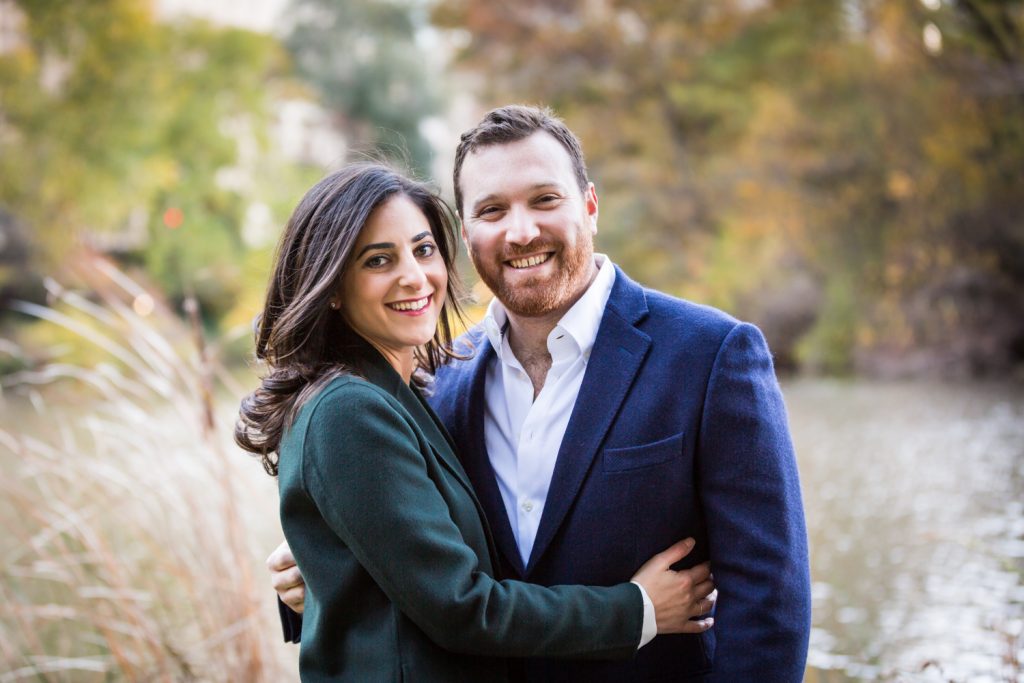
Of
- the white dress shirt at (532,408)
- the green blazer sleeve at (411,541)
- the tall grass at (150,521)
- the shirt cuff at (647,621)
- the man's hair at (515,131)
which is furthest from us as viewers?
the tall grass at (150,521)

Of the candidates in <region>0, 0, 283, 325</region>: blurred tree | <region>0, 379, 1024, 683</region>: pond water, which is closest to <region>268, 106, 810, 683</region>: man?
<region>0, 379, 1024, 683</region>: pond water

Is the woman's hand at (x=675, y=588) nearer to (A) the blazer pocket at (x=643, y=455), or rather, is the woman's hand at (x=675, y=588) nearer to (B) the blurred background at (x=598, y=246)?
(A) the blazer pocket at (x=643, y=455)

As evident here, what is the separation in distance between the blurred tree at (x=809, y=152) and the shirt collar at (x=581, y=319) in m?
7.18

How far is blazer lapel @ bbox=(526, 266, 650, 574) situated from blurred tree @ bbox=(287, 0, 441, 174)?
25.4 m

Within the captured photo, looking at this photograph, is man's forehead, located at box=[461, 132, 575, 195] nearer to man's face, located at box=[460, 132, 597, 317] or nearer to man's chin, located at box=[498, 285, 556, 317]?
man's face, located at box=[460, 132, 597, 317]

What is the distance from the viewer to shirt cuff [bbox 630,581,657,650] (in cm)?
181

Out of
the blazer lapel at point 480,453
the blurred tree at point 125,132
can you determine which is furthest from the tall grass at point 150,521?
the blurred tree at point 125,132

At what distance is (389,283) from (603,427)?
0.51 meters

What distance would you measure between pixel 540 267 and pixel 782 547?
0.76 m

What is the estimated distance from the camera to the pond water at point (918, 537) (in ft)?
14.8

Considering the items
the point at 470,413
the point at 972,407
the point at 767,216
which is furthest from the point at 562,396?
the point at 767,216

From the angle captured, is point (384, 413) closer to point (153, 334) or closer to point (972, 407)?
point (153, 334)

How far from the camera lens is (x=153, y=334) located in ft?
11.1

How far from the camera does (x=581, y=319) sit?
2.10m
